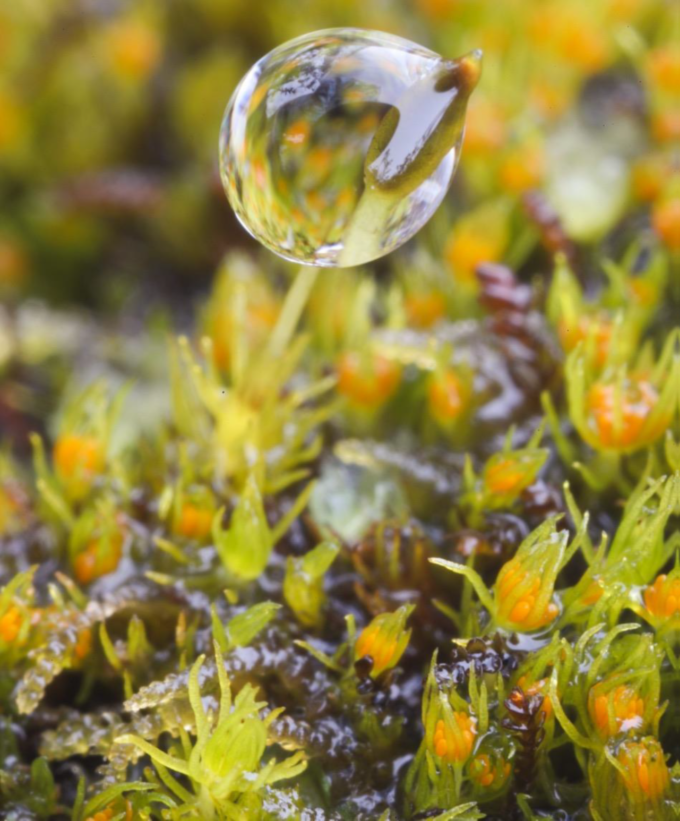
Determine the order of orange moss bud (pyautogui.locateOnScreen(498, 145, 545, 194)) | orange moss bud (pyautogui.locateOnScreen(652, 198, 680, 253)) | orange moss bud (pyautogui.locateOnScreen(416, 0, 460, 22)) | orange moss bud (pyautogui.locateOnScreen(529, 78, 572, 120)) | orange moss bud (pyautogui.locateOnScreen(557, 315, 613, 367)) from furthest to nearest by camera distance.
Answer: orange moss bud (pyautogui.locateOnScreen(416, 0, 460, 22)) < orange moss bud (pyautogui.locateOnScreen(529, 78, 572, 120)) < orange moss bud (pyautogui.locateOnScreen(498, 145, 545, 194)) < orange moss bud (pyautogui.locateOnScreen(652, 198, 680, 253)) < orange moss bud (pyautogui.locateOnScreen(557, 315, 613, 367))

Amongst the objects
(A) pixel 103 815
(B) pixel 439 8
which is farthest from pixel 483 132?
(A) pixel 103 815

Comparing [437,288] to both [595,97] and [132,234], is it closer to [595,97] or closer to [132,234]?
[595,97]

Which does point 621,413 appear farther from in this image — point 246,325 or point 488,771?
point 246,325

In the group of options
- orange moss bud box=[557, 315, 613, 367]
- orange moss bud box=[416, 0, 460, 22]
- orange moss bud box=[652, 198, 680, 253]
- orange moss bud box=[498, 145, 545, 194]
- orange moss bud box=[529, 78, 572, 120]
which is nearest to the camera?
orange moss bud box=[557, 315, 613, 367]

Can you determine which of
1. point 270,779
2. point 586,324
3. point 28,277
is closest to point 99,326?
point 28,277

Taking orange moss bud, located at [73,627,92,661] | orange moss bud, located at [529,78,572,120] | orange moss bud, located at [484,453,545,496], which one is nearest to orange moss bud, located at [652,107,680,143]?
orange moss bud, located at [529,78,572,120]

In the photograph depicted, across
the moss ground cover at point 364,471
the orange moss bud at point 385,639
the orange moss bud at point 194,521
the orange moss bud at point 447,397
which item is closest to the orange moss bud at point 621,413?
the moss ground cover at point 364,471

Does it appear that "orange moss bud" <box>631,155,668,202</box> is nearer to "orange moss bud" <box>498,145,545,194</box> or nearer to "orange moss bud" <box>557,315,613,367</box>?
"orange moss bud" <box>498,145,545,194</box>
